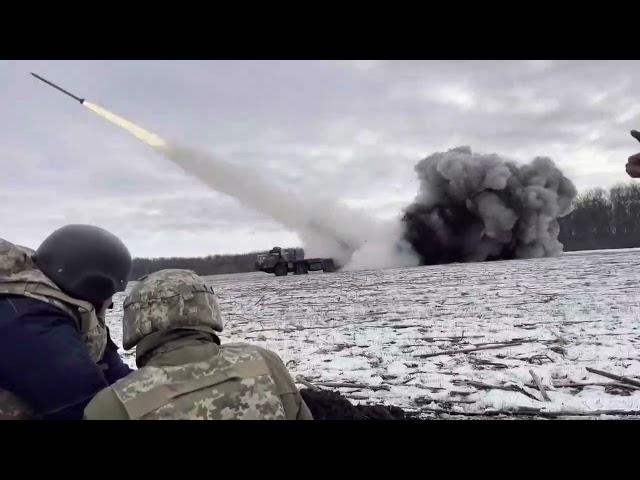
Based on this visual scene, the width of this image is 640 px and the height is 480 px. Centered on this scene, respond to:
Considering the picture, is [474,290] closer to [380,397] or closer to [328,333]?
[328,333]

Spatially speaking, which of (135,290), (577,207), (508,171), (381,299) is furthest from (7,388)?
(577,207)

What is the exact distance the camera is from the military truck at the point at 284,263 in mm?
29969

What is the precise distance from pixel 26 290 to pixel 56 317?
0.66 feet

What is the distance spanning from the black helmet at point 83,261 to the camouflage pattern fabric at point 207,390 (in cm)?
104

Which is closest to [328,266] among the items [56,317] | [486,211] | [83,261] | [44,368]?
[486,211]

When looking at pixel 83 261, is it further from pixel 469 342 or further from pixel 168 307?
pixel 469 342

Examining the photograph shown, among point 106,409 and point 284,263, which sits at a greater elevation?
point 284,263

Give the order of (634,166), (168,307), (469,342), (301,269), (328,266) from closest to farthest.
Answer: (634,166)
(168,307)
(469,342)
(301,269)
(328,266)

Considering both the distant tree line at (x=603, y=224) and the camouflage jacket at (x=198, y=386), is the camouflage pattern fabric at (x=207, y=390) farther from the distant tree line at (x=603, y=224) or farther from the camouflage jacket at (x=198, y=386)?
the distant tree line at (x=603, y=224)

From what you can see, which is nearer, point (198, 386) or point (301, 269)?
point (198, 386)

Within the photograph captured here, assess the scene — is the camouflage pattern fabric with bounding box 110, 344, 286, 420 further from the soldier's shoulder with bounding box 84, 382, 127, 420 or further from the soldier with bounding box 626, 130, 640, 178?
the soldier with bounding box 626, 130, 640, 178

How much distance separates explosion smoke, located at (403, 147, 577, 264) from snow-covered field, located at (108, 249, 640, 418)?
16.7 meters

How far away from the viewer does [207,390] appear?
201 cm

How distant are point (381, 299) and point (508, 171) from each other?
72.7 ft
